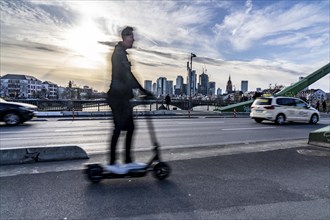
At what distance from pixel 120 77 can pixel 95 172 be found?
4.93 feet

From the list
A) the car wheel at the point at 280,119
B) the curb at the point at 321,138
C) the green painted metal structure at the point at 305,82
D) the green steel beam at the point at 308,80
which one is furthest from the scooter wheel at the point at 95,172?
the green steel beam at the point at 308,80

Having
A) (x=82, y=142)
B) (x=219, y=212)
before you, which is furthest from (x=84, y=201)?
(x=82, y=142)

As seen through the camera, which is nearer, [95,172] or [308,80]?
[95,172]

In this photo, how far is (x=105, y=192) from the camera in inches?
152

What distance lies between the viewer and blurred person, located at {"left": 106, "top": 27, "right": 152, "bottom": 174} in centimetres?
399

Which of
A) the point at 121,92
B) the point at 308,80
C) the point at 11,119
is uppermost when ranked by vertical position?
the point at 308,80

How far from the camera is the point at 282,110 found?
1520 cm

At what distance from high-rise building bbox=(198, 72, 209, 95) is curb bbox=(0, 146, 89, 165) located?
6640cm

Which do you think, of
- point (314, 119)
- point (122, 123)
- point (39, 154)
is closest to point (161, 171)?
point (122, 123)

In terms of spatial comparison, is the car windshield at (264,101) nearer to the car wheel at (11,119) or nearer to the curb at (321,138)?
the curb at (321,138)

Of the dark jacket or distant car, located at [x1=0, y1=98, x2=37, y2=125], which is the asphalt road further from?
distant car, located at [x1=0, y1=98, x2=37, y2=125]

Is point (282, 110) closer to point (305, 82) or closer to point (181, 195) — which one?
point (181, 195)

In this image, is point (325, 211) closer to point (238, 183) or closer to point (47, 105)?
point (238, 183)

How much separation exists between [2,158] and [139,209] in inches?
135
